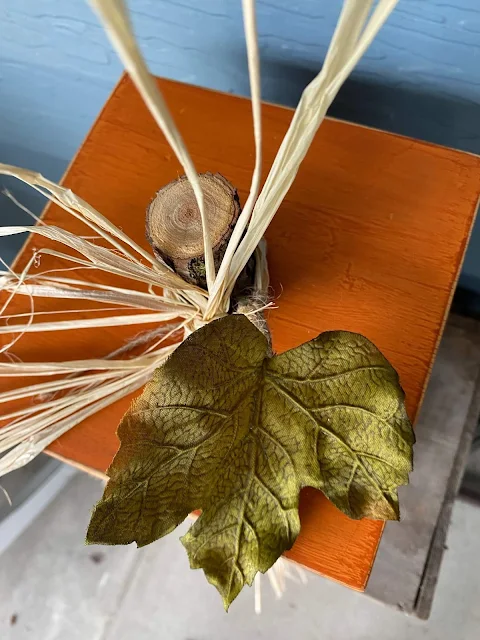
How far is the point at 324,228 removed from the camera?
61 cm

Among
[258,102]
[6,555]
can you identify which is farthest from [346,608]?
[258,102]

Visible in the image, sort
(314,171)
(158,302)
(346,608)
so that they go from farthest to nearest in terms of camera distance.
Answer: (346,608) → (314,171) → (158,302)

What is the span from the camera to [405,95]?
66 cm

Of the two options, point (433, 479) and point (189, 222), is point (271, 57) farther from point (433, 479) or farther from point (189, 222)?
point (433, 479)

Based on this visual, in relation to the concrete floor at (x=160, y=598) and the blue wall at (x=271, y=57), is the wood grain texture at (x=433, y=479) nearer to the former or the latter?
the concrete floor at (x=160, y=598)

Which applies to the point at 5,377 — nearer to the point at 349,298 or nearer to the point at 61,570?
the point at 349,298

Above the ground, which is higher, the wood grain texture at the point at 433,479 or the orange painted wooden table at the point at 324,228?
the orange painted wooden table at the point at 324,228

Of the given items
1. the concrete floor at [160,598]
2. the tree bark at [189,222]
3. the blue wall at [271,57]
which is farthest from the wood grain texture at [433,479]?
the tree bark at [189,222]

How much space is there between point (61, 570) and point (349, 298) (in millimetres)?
947

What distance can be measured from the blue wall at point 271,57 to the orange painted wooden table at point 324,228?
6cm

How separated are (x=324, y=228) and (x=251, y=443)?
0.87ft

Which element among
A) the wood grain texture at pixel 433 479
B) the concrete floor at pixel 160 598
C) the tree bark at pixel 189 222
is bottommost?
the concrete floor at pixel 160 598

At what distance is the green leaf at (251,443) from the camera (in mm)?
427

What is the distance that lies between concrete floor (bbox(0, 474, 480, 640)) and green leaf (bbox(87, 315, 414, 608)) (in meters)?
0.75
